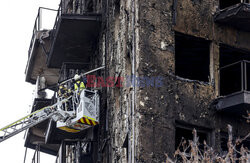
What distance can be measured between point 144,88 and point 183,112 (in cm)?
128

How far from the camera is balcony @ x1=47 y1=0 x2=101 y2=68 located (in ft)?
83.3

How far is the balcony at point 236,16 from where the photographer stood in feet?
69.5

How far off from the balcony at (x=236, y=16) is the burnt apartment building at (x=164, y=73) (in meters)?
0.03

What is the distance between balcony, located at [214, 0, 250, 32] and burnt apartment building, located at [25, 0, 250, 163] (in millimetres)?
28

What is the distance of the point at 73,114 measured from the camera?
24594mm

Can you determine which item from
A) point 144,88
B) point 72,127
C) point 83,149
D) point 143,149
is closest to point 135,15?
point 144,88

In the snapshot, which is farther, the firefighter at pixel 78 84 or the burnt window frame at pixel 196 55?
the firefighter at pixel 78 84

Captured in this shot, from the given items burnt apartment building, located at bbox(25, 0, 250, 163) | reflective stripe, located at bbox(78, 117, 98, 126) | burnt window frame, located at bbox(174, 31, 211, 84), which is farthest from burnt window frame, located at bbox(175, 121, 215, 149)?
reflective stripe, located at bbox(78, 117, 98, 126)

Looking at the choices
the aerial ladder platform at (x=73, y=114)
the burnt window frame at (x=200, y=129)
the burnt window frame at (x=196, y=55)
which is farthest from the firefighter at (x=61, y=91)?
the burnt window frame at (x=200, y=129)

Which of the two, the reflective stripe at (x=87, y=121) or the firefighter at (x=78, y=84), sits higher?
the firefighter at (x=78, y=84)

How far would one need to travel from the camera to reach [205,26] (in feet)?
71.8

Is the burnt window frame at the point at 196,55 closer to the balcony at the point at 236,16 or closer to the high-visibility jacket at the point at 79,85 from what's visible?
the balcony at the point at 236,16

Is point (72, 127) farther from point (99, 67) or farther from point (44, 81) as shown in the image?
point (44, 81)

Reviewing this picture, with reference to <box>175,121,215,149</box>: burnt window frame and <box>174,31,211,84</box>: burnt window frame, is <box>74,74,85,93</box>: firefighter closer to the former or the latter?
<box>174,31,211,84</box>: burnt window frame
